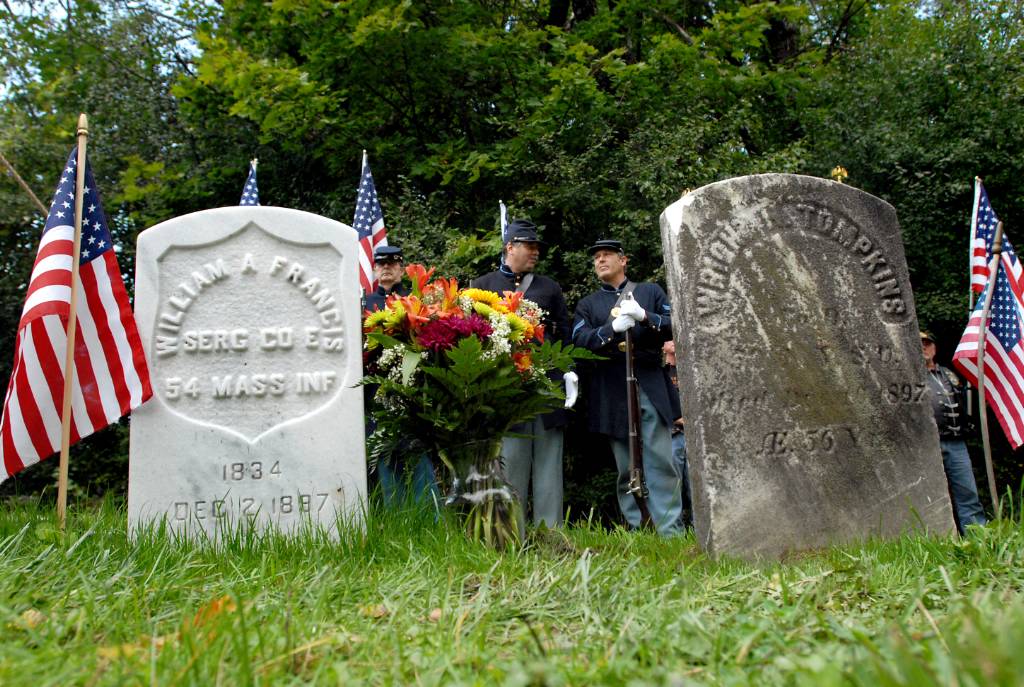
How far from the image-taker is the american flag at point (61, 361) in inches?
157

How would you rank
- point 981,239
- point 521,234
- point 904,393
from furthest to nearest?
point 981,239
point 521,234
point 904,393

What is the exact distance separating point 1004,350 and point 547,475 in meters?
3.02

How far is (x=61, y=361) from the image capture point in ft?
13.3

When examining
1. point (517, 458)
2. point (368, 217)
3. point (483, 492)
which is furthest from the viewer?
point (368, 217)

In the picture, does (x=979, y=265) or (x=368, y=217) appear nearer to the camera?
(x=979, y=265)

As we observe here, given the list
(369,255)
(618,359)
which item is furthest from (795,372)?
(369,255)

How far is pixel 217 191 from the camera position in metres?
9.81

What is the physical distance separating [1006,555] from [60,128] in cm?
1020

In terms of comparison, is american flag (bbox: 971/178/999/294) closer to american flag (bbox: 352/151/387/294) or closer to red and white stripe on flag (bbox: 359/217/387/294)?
red and white stripe on flag (bbox: 359/217/387/294)

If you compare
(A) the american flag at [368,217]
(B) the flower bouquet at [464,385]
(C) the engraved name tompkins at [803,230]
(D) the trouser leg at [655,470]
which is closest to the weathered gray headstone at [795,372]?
(C) the engraved name tompkins at [803,230]

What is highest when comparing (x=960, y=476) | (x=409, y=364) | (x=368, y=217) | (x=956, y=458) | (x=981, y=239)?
(x=368, y=217)

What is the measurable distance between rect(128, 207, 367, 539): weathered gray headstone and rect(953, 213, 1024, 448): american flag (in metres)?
3.96

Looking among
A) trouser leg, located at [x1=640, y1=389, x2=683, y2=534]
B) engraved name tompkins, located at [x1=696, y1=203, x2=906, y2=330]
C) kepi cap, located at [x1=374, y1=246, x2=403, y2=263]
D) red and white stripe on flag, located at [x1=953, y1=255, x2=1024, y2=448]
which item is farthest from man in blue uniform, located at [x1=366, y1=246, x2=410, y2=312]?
red and white stripe on flag, located at [x1=953, y1=255, x2=1024, y2=448]

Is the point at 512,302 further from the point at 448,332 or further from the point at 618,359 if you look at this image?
the point at 618,359
